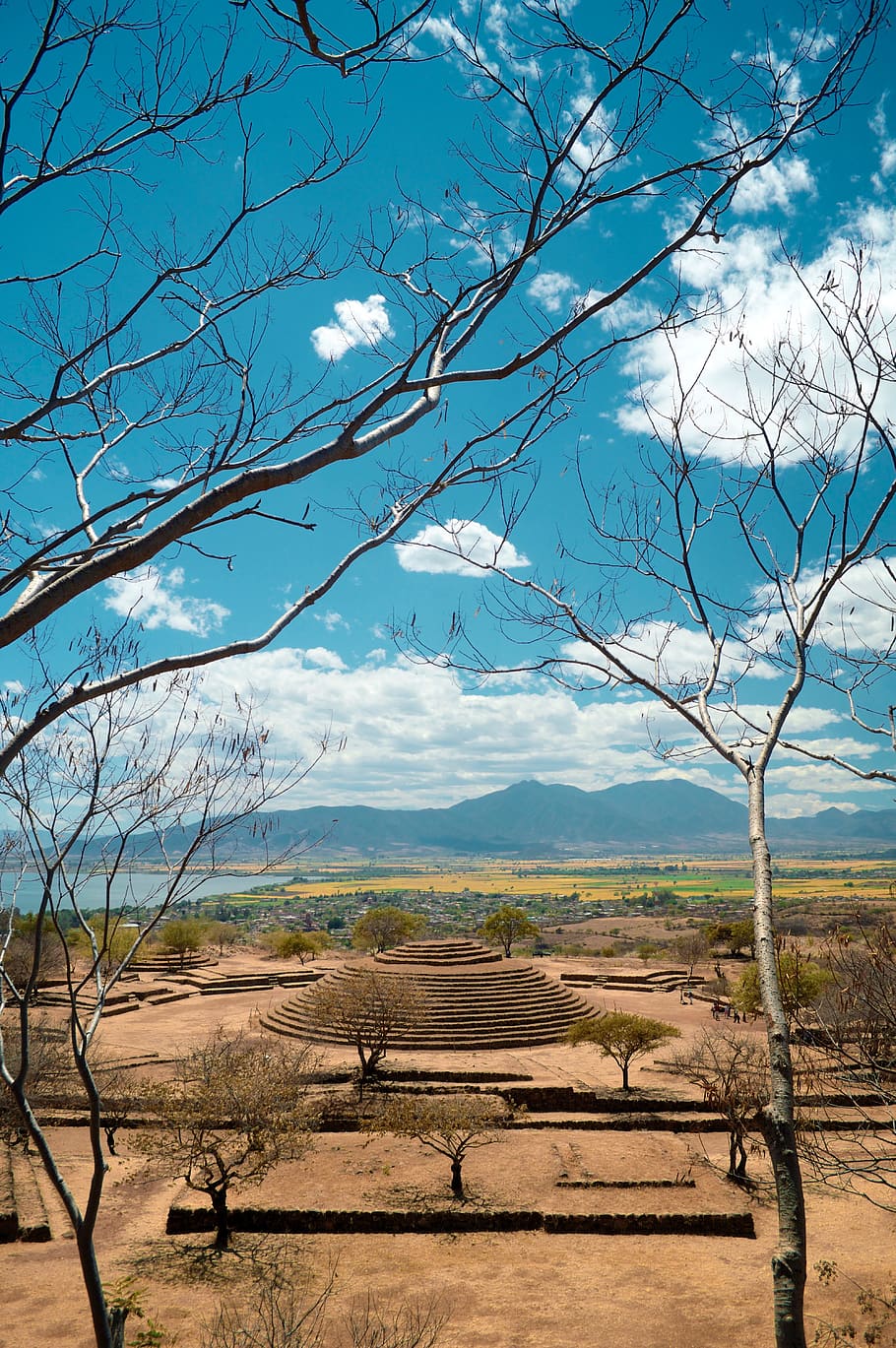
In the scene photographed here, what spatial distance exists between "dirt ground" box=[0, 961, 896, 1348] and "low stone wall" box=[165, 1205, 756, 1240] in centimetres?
26

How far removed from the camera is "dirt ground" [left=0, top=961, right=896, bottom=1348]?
11.8m

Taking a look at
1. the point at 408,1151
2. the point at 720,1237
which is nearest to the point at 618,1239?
the point at 720,1237

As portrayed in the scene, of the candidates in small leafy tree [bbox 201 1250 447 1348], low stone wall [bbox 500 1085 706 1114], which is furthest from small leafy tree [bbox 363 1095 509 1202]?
low stone wall [bbox 500 1085 706 1114]

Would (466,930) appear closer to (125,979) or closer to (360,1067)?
(125,979)

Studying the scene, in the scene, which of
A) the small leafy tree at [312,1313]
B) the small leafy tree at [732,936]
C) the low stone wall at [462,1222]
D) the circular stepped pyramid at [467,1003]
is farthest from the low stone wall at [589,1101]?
the small leafy tree at [732,936]

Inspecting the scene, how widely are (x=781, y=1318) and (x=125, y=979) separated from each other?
162ft

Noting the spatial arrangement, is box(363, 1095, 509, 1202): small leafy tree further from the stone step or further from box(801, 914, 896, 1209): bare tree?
box(801, 914, 896, 1209): bare tree

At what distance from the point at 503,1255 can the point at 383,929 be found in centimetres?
3986

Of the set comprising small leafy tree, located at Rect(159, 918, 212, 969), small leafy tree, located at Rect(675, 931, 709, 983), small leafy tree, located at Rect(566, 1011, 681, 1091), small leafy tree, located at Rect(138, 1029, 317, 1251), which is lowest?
small leafy tree, located at Rect(675, 931, 709, 983)

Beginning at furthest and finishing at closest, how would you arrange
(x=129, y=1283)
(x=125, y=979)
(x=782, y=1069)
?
(x=125, y=979) → (x=129, y=1283) → (x=782, y=1069)

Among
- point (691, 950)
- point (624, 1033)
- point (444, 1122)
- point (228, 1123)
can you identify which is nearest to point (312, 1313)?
point (228, 1123)

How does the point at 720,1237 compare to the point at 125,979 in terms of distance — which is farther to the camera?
the point at 125,979

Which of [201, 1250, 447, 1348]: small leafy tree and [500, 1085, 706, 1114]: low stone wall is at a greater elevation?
[201, 1250, 447, 1348]: small leafy tree

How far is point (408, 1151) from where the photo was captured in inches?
790
